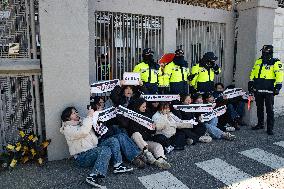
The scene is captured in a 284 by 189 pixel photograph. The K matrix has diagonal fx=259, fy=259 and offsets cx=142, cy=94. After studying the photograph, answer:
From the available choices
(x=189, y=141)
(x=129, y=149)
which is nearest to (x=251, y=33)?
(x=189, y=141)

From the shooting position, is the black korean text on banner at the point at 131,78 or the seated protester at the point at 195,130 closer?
the black korean text on banner at the point at 131,78

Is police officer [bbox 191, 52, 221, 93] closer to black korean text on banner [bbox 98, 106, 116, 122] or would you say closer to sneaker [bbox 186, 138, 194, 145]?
sneaker [bbox 186, 138, 194, 145]

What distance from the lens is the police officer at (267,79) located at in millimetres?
6492

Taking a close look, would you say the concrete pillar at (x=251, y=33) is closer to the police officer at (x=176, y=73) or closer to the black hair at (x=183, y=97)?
the police officer at (x=176, y=73)

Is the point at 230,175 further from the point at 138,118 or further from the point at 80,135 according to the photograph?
the point at 80,135

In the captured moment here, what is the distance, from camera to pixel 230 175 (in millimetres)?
4398

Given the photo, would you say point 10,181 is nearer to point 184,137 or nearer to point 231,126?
point 184,137

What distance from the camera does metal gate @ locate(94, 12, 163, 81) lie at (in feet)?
20.1

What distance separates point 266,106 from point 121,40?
416 cm

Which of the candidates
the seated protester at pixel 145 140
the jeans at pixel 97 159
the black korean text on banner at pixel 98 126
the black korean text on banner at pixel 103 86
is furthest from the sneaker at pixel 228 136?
the jeans at pixel 97 159

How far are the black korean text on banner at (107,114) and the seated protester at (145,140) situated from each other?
40 centimetres

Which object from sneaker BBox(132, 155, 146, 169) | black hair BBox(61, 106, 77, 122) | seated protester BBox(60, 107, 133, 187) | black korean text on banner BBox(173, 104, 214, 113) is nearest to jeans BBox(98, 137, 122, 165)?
seated protester BBox(60, 107, 133, 187)

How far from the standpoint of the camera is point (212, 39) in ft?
25.9

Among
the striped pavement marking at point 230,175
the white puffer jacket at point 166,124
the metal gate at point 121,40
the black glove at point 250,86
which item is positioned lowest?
the striped pavement marking at point 230,175
